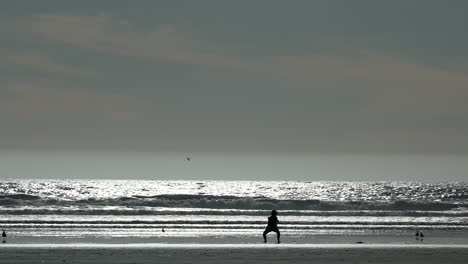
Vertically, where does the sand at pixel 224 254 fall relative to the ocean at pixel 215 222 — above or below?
below

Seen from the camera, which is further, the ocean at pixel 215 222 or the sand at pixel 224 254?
the ocean at pixel 215 222

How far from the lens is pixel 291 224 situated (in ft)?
138

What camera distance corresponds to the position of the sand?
22.0m

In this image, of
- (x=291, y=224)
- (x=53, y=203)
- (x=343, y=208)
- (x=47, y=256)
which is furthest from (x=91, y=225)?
(x=343, y=208)

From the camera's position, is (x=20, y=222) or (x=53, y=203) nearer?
(x=20, y=222)

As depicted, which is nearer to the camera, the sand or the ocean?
the sand

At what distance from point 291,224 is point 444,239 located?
33.9 feet

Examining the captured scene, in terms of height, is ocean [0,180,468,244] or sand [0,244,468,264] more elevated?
ocean [0,180,468,244]

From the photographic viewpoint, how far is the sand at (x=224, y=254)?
72.0 feet

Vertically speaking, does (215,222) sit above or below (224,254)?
above

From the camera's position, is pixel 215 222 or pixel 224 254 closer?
pixel 224 254

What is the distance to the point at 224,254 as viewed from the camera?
77.8 ft

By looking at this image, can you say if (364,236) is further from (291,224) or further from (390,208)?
(390,208)

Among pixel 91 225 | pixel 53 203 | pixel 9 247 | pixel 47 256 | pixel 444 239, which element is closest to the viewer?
pixel 47 256
